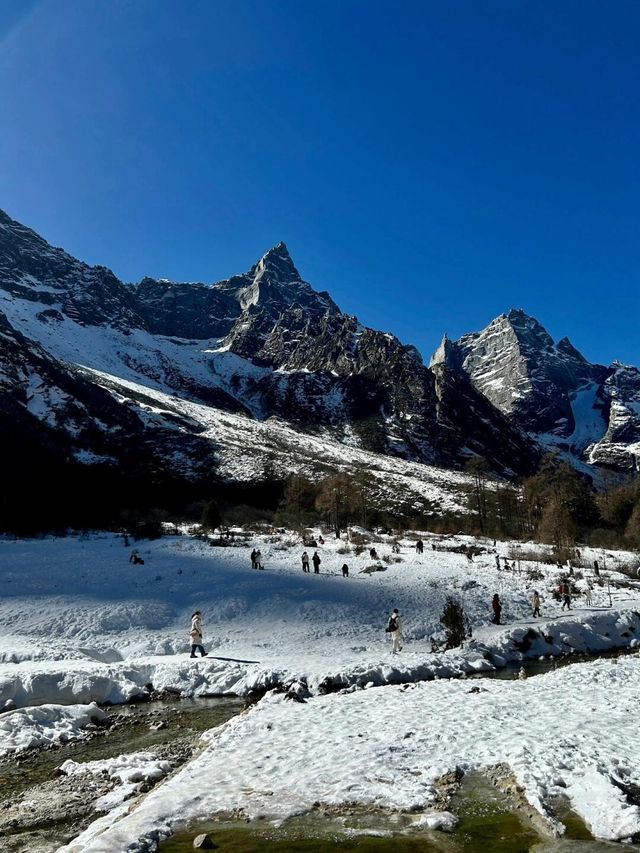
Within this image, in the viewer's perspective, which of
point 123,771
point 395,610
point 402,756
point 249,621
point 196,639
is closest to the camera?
point 402,756

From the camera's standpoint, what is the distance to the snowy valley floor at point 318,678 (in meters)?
7.91

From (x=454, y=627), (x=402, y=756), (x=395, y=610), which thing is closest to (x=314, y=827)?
Answer: (x=402, y=756)

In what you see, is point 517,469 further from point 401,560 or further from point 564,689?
point 564,689

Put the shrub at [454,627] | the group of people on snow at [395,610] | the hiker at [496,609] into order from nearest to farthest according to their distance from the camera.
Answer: the group of people on snow at [395,610], the shrub at [454,627], the hiker at [496,609]

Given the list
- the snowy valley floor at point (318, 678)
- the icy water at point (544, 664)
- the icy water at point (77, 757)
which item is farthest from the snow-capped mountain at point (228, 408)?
the icy water at point (77, 757)

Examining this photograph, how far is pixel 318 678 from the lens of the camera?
57.0ft

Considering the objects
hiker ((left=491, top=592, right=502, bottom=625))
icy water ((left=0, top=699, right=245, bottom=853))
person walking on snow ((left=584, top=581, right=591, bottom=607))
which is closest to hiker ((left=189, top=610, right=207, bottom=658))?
icy water ((left=0, top=699, right=245, bottom=853))

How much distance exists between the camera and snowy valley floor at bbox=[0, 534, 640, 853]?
7.91 meters

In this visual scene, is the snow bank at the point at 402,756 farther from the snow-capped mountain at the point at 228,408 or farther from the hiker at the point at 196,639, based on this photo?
the snow-capped mountain at the point at 228,408

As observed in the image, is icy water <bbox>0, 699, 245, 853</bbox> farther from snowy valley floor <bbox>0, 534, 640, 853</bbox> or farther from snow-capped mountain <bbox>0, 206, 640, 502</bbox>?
snow-capped mountain <bbox>0, 206, 640, 502</bbox>

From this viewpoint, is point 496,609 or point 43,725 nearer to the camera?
point 43,725

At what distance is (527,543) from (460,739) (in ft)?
156

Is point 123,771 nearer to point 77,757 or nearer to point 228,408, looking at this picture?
point 77,757

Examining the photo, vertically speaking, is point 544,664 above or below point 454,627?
below
